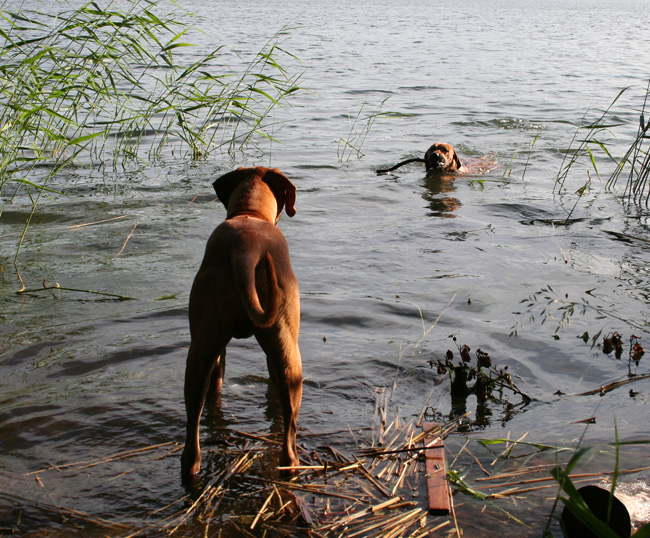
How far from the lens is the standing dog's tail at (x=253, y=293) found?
2758 mm

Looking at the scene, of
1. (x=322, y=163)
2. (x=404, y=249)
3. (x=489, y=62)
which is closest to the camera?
(x=404, y=249)

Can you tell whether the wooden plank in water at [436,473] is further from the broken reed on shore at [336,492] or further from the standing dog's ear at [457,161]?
the standing dog's ear at [457,161]

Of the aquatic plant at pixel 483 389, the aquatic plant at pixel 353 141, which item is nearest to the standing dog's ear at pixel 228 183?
the aquatic plant at pixel 483 389

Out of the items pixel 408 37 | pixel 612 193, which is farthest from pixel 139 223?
pixel 408 37

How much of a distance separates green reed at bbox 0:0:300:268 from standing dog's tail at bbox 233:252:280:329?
2604 millimetres

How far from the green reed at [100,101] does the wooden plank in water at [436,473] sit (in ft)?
10.7

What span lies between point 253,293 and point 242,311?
0.59 feet

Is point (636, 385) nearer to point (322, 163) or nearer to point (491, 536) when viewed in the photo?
point (491, 536)

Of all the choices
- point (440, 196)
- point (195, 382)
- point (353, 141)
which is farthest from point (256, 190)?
point (353, 141)

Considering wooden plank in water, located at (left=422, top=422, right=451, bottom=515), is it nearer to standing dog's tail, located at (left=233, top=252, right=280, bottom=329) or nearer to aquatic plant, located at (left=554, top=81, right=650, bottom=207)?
standing dog's tail, located at (left=233, top=252, right=280, bottom=329)

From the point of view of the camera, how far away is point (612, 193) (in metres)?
8.81

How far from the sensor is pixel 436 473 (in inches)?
120

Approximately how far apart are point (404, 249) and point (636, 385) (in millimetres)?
3091

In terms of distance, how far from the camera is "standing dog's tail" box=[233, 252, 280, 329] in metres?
2.76
